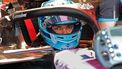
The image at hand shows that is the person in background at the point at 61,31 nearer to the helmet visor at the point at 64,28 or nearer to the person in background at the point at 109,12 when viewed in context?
the helmet visor at the point at 64,28

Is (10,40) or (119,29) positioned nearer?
(119,29)

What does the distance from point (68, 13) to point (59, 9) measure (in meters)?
0.04

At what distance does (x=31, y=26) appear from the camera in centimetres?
200

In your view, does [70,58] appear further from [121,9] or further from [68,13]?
[121,9]

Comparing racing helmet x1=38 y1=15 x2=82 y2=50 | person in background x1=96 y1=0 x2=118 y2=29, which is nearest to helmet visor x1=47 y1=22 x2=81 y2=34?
racing helmet x1=38 y1=15 x2=82 y2=50

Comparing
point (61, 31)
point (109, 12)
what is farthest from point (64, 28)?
point (109, 12)

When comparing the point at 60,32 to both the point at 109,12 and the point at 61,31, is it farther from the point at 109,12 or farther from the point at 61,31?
the point at 109,12

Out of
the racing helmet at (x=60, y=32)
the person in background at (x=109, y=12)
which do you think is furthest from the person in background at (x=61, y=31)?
the person in background at (x=109, y=12)

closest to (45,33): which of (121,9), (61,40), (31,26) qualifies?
(61,40)

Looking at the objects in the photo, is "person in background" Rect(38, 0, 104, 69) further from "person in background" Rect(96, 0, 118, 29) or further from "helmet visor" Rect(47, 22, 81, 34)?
"person in background" Rect(96, 0, 118, 29)

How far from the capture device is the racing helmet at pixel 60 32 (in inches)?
67.4

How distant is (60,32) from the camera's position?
68.4 inches

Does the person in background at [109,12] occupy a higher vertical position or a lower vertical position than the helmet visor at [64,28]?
higher

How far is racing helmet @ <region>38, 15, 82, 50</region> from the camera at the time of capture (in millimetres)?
1713
